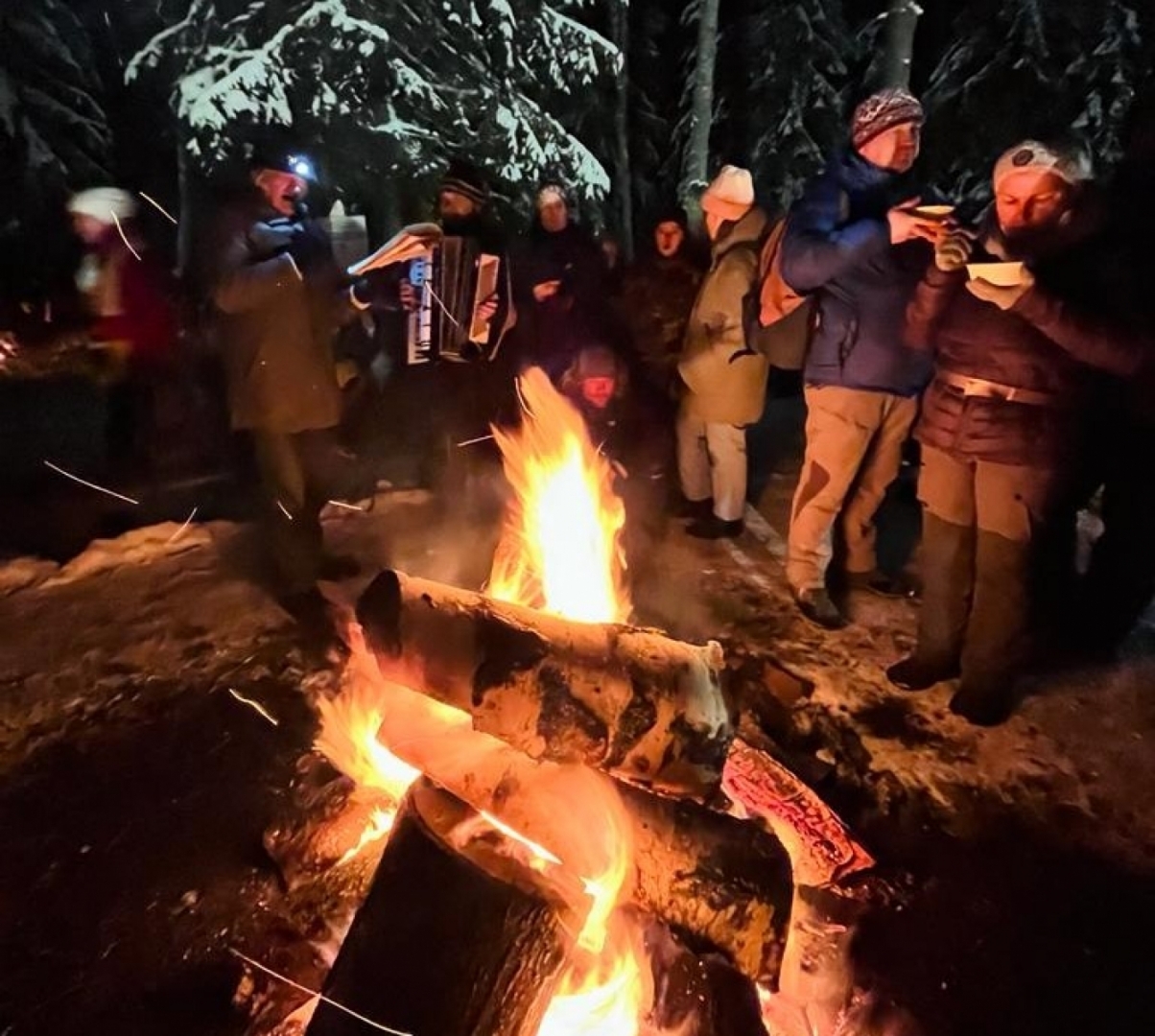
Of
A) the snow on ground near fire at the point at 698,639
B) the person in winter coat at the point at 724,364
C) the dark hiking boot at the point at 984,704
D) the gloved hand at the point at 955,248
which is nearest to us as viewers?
the gloved hand at the point at 955,248

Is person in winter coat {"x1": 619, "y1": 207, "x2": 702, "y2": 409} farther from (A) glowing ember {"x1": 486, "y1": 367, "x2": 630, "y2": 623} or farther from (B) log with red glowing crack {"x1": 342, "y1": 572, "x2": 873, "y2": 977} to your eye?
(B) log with red glowing crack {"x1": 342, "y1": 572, "x2": 873, "y2": 977}

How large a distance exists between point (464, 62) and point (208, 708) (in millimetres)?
10509

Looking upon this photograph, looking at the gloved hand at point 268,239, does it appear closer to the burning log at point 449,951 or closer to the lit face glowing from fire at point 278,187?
the lit face glowing from fire at point 278,187

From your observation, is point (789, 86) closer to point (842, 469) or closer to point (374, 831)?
point (842, 469)

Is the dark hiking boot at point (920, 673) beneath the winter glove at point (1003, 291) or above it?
beneath

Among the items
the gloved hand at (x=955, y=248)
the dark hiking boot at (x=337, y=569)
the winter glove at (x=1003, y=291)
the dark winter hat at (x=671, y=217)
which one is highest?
the gloved hand at (x=955, y=248)

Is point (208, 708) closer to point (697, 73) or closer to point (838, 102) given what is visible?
point (697, 73)

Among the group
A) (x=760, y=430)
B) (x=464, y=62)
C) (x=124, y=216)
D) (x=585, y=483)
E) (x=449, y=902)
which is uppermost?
(x=464, y=62)

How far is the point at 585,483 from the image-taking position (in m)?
4.48

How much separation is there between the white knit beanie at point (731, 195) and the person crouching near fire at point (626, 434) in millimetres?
1282

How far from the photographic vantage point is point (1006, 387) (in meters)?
3.64

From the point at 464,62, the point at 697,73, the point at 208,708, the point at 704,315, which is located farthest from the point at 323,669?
the point at 697,73

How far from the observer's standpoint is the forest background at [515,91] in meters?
11.7

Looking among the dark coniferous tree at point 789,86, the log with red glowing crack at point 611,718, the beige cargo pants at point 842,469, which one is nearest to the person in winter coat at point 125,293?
the log with red glowing crack at point 611,718
